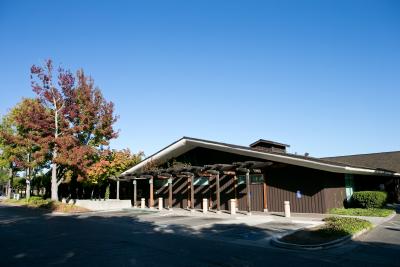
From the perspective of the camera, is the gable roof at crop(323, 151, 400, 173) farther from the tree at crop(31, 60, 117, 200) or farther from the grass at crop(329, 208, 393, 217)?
the tree at crop(31, 60, 117, 200)

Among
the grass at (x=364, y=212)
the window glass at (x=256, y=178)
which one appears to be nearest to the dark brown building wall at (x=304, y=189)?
the window glass at (x=256, y=178)

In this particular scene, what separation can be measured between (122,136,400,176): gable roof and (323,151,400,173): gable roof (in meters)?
3.32

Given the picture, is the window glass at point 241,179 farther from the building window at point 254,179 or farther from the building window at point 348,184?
the building window at point 348,184

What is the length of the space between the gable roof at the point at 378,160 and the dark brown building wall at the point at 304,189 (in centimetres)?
1201

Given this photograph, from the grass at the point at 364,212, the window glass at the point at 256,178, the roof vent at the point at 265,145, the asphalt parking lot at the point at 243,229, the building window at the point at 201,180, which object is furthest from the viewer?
the roof vent at the point at 265,145

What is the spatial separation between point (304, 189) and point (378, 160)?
17.1 metres

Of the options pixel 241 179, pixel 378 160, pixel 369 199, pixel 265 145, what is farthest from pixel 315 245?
pixel 378 160

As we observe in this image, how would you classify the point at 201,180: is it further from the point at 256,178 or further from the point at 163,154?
the point at 256,178

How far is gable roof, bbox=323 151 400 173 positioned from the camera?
1179 inches

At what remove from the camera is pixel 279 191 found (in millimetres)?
→ 21188

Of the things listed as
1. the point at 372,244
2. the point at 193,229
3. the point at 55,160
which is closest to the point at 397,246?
the point at 372,244

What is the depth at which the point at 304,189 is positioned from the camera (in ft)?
65.5

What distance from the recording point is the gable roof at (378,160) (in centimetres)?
2994

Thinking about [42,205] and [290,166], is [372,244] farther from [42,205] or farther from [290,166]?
[42,205]
